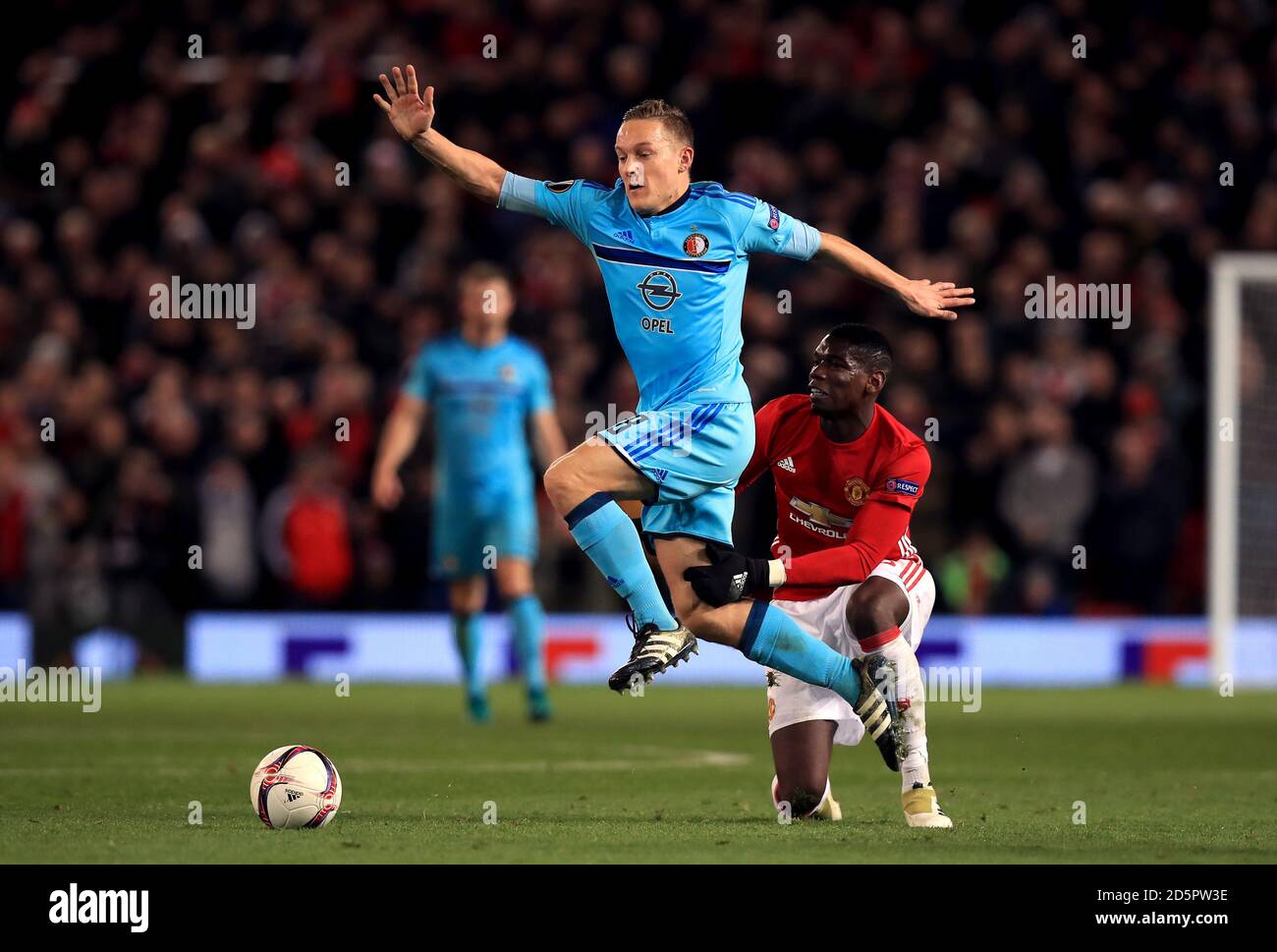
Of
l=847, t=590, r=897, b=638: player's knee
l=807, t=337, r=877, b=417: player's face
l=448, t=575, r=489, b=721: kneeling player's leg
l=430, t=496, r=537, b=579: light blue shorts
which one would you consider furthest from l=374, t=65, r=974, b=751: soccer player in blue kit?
l=430, t=496, r=537, b=579: light blue shorts

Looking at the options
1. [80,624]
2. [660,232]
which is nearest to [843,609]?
[660,232]

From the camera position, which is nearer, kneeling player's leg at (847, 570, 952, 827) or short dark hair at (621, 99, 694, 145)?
kneeling player's leg at (847, 570, 952, 827)

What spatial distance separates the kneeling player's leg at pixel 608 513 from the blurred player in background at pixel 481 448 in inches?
192

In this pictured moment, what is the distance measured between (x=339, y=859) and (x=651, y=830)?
1333 mm

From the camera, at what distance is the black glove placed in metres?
6.90

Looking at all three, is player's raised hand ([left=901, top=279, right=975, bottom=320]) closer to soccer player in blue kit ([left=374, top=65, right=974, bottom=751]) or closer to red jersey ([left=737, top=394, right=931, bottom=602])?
soccer player in blue kit ([left=374, top=65, right=974, bottom=751])

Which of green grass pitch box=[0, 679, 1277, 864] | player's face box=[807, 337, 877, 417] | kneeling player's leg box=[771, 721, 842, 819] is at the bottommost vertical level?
green grass pitch box=[0, 679, 1277, 864]

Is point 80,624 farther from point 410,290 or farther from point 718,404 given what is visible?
point 718,404

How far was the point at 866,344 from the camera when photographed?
723cm

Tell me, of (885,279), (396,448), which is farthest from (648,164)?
(396,448)

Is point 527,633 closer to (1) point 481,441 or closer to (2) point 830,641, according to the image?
(1) point 481,441

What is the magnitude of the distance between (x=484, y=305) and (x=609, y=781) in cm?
410

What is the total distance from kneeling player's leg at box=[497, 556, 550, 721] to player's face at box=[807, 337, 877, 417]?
16.3ft

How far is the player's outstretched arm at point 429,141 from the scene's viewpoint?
23.3 ft
